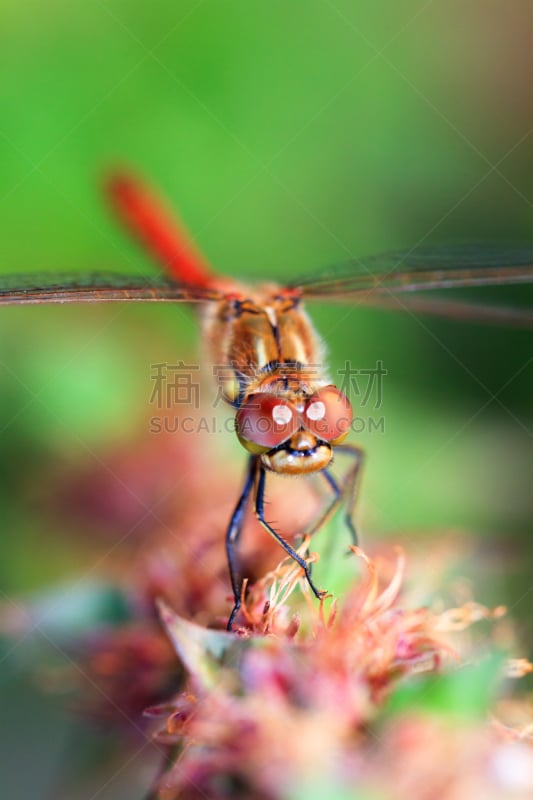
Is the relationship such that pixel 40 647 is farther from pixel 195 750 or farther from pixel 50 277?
pixel 50 277

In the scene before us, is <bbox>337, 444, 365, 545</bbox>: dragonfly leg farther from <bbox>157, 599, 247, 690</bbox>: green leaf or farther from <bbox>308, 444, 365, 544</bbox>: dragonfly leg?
<bbox>157, 599, 247, 690</bbox>: green leaf

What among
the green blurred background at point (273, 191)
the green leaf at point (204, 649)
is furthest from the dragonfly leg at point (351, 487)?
the green blurred background at point (273, 191)

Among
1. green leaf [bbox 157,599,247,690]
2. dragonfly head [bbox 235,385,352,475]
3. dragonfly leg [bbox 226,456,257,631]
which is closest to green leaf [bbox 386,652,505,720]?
green leaf [bbox 157,599,247,690]

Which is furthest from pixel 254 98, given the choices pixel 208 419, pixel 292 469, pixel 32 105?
Answer: pixel 292 469

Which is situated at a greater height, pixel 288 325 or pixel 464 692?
pixel 288 325

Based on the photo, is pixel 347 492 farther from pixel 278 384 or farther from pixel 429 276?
pixel 429 276

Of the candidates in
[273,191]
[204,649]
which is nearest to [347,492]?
[204,649]
